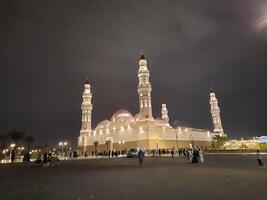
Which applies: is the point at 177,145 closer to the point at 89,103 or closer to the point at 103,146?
the point at 103,146

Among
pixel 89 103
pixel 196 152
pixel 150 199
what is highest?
pixel 89 103

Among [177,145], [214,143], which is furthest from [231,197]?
[214,143]

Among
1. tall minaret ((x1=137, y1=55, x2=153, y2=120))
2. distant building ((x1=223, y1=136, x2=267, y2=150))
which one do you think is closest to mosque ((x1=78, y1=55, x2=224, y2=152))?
tall minaret ((x1=137, y1=55, x2=153, y2=120))

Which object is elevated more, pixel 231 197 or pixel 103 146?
pixel 103 146

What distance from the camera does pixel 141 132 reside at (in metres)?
56.2

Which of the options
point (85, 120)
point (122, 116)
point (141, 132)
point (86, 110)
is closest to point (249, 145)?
point (141, 132)

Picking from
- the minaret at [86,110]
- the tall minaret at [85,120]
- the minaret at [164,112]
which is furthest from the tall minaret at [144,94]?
the minaret at [164,112]

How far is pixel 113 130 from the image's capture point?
66.2 meters

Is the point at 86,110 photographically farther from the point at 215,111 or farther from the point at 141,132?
the point at 215,111

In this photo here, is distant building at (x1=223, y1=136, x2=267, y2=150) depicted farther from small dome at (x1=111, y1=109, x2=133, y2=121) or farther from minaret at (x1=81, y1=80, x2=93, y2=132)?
minaret at (x1=81, y1=80, x2=93, y2=132)

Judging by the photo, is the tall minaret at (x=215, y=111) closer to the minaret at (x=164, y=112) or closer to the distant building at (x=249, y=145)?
the distant building at (x=249, y=145)

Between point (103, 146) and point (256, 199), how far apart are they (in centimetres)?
6398

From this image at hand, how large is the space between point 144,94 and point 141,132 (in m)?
11.1

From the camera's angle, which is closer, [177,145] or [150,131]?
[150,131]
